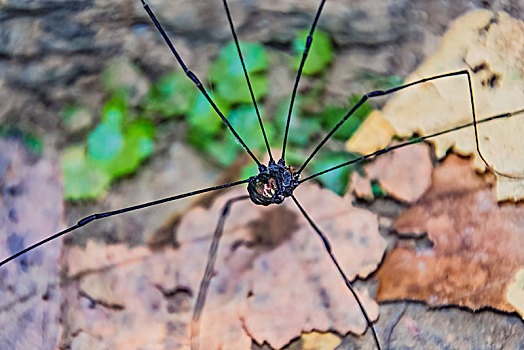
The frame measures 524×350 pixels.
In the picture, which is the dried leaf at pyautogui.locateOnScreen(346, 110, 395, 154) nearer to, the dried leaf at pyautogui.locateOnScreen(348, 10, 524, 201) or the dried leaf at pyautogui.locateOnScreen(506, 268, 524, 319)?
the dried leaf at pyautogui.locateOnScreen(348, 10, 524, 201)

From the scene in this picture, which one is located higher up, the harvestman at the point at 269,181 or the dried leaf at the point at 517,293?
the harvestman at the point at 269,181

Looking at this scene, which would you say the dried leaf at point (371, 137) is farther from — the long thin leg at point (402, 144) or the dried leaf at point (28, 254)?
the dried leaf at point (28, 254)

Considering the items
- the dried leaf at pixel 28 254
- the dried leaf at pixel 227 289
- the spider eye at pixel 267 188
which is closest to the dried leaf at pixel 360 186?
the dried leaf at pixel 227 289

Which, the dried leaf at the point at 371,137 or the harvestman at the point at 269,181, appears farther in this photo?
the dried leaf at the point at 371,137

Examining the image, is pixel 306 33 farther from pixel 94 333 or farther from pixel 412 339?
pixel 94 333

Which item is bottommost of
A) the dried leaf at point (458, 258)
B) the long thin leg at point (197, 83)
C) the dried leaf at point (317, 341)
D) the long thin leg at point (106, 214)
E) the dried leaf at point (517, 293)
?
the dried leaf at point (317, 341)

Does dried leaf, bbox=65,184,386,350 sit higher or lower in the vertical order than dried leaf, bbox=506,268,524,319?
higher

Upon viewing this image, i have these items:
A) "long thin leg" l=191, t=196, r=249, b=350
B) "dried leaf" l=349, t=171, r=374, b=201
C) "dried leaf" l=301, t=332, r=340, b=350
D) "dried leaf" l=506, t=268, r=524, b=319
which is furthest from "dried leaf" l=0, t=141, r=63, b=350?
"dried leaf" l=506, t=268, r=524, b=319
